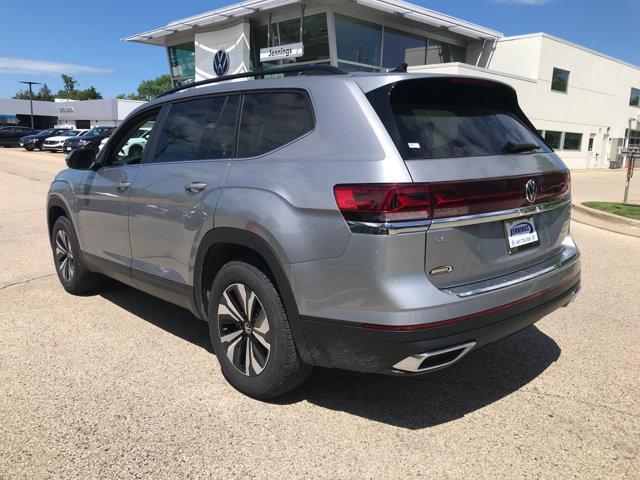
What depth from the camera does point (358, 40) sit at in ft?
76.7

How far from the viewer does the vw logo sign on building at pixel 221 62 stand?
2662cm

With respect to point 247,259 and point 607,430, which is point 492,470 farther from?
point 247,259

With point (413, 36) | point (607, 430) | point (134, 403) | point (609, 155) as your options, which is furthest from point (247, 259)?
point (609, 155)

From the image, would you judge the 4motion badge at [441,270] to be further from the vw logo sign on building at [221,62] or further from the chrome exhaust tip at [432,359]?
the vw logo sign on building at [221,62]

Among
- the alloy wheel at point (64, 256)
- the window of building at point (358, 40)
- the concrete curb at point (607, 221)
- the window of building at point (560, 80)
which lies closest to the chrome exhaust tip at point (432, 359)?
the alloy wheel at point (64, 256)

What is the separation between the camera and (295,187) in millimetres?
2789

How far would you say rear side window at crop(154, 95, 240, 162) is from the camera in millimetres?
3465

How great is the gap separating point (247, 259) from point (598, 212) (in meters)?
9.79

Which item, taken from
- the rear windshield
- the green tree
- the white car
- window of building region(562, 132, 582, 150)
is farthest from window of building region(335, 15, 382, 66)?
the green tree

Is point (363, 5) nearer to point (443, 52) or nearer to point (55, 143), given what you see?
point (443, 52)

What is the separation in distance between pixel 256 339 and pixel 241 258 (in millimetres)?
484

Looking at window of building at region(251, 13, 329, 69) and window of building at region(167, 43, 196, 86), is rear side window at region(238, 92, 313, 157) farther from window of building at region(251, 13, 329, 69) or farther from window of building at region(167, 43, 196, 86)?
window of building at region(167, 43, 196, 86)

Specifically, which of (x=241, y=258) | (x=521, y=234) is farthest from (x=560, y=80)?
(x=241, y=258)

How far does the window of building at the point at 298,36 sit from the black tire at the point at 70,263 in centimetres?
1927
